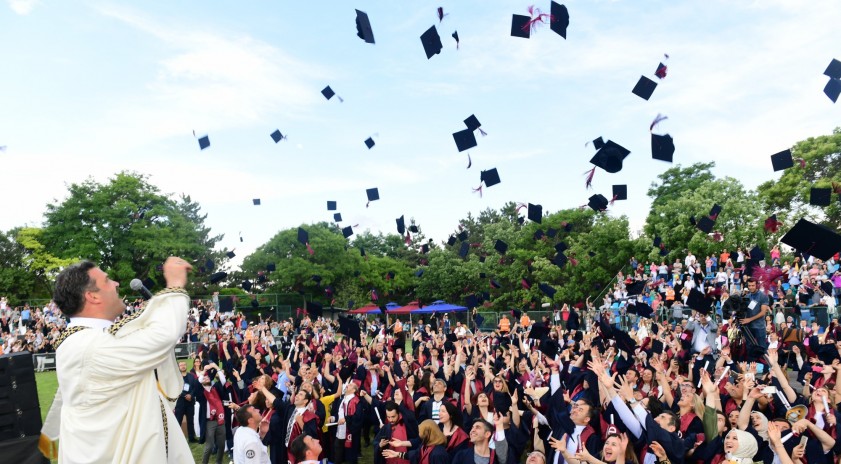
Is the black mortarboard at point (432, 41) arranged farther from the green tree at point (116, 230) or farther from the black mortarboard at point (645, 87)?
the green tree at point (116, 230)

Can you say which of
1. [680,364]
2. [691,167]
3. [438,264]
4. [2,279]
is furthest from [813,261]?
[2,279]

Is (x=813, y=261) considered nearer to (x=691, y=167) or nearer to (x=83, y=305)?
(x=83, y=305)

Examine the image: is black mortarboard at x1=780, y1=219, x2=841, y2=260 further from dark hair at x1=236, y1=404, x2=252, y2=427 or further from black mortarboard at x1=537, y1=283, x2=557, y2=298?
black mortarboard at x1=537, y1=283, x2=557, y2=298

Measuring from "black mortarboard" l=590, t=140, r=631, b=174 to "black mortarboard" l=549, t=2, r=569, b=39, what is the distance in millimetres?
2474

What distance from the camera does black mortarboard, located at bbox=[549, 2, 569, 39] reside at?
428 inches

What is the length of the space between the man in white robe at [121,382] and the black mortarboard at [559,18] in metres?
9.70

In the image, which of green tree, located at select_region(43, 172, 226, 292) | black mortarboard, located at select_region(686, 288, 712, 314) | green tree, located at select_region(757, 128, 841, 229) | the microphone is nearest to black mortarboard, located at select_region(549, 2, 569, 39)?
black mortarboard, located at select_region(686, 288, 712, 314)

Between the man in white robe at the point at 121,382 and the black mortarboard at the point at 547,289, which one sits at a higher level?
the man in white robe at the point at 121,382

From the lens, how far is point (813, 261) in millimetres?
19500

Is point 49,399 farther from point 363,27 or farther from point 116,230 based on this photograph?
point 116,230

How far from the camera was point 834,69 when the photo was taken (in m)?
11.8

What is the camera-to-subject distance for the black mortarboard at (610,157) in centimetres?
1180

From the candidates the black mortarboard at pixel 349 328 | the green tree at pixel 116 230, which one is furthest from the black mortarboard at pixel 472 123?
the green tree at pixel 116 230

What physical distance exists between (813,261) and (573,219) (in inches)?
1072
